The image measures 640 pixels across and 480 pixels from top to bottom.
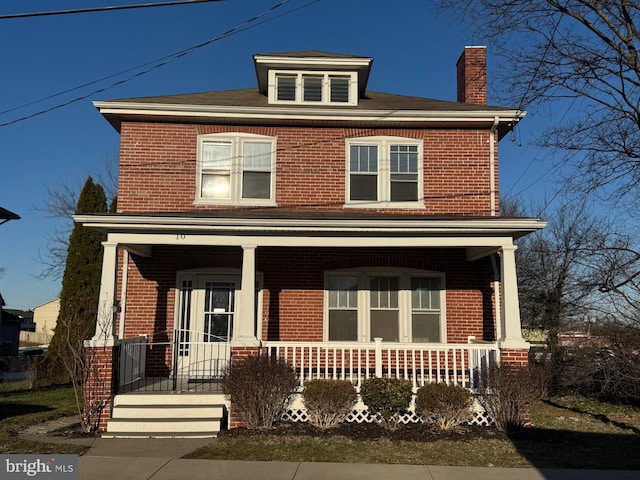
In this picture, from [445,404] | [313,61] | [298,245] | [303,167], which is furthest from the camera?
[313,61]

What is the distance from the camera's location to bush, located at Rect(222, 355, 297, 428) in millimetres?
8477

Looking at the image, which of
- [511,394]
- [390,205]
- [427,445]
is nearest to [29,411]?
[427,445]

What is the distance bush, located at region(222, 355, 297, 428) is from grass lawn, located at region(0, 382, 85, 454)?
7.62 feet

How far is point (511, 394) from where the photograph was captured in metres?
8.48

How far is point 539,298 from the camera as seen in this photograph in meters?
16.7

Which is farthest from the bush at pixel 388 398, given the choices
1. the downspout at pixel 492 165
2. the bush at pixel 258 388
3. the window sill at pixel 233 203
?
the downspout at pixel 492 165

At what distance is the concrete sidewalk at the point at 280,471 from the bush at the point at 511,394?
183 cm

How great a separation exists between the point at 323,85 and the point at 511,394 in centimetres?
774

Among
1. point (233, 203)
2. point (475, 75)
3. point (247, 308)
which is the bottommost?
point (247, 308)

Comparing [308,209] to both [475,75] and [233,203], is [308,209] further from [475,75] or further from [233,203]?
[475,75]

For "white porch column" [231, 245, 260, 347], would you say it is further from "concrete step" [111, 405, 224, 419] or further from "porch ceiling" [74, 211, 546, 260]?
"concrete step" [111, 405, 224, 419]

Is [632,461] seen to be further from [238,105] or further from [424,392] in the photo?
[238,105]

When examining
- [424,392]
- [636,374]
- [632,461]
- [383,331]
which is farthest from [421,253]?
[632,461]

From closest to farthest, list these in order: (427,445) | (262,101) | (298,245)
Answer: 1. (427,445)
2. (298,245)
3. (262,101)
